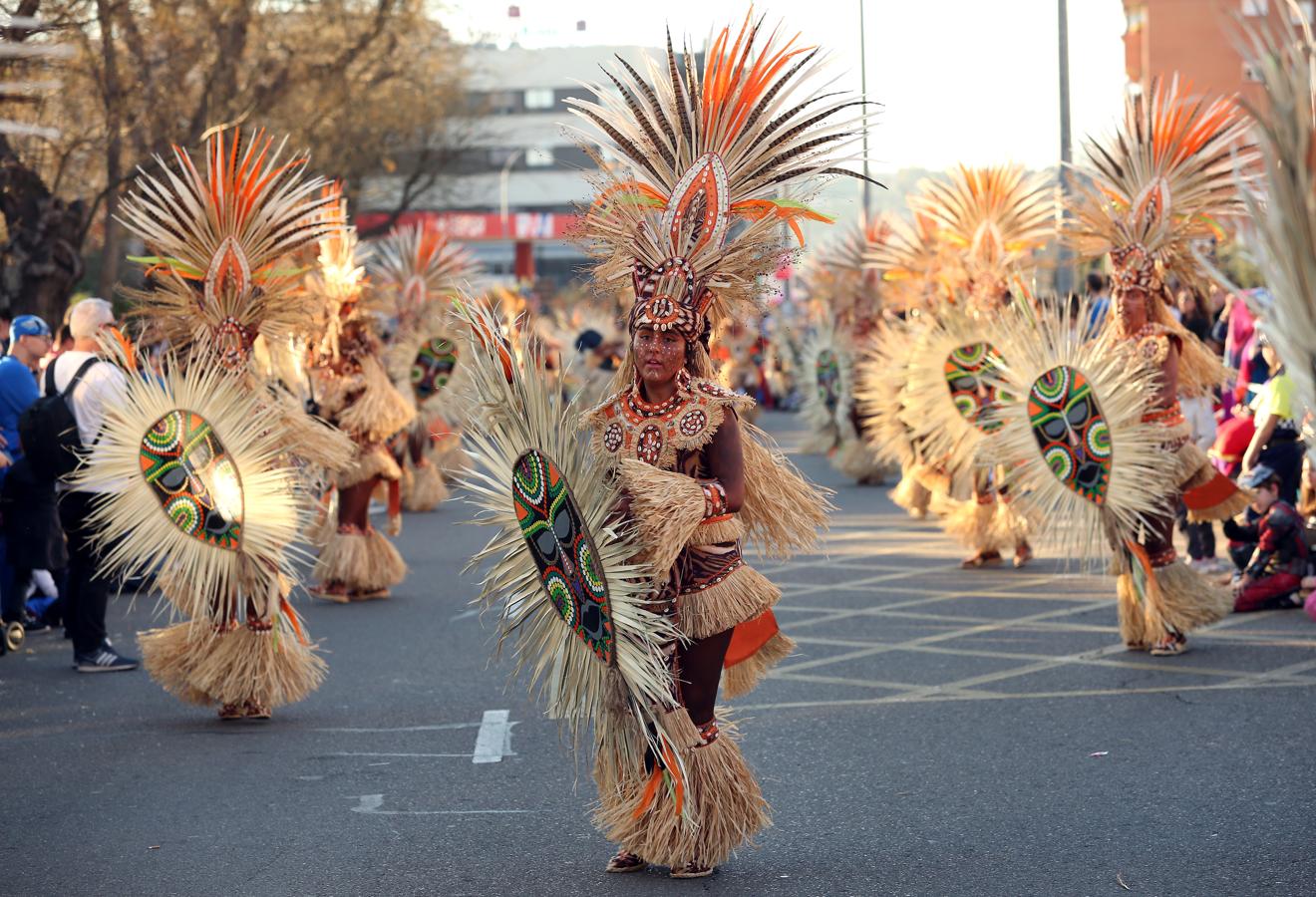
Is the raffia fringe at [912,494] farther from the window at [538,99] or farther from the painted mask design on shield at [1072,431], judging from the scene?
the window at [538,99]

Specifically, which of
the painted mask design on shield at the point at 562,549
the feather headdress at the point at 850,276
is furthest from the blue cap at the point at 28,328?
the feather headdress at the point at 850,276

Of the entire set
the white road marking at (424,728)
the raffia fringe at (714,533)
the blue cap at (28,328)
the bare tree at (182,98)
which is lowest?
the white road marking at (424,728)

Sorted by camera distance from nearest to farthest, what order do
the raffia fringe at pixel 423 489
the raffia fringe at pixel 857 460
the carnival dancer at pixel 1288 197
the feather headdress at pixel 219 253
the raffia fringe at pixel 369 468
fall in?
the carnival dancer at pixel 1288 197, the feather headdress at pixel 219 253, the raffia fringe at pixel 369 468, the raffia fringe at pixel 423 489, the raffia fringe at pixel 857 460

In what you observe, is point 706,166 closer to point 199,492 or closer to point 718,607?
point 718,607

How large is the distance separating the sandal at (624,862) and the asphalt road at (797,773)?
0.17 ft

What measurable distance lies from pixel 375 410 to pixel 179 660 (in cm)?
379

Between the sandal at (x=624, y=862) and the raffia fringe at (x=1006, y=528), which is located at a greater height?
the raffia fringe at (x=1006, y=528)

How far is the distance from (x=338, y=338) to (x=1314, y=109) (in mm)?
8432

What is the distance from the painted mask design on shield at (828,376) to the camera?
1903 cm

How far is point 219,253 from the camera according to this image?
7773mm

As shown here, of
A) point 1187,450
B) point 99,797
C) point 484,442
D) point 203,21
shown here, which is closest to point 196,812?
point 99,797

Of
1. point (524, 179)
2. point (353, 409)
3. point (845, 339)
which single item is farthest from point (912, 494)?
point (524, 179)

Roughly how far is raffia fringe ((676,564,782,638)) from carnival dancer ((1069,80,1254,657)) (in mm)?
3549

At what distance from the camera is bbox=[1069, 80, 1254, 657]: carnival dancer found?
8148mm
